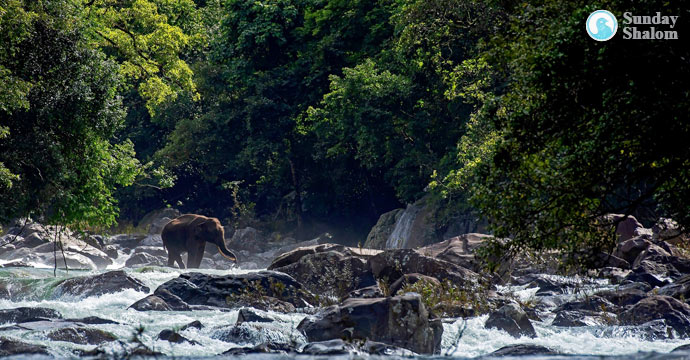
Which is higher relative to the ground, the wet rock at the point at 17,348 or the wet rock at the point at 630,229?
the wet rock at the point at 17,348

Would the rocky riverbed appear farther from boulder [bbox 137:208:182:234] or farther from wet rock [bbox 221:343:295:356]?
boulder [bbox 137:208:182:234]

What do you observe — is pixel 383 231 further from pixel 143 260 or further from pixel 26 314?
pixel 26 314

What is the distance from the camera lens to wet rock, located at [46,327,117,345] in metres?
12.3

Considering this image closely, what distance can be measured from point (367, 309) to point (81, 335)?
4.17m

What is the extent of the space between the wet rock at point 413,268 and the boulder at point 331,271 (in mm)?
333

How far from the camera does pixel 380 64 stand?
3572 centimetres

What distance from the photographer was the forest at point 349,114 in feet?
34.4

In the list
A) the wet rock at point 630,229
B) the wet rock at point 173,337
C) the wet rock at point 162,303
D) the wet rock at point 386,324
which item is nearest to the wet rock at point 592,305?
the wet rock at point 386,324

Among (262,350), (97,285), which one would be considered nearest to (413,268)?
(97,285)

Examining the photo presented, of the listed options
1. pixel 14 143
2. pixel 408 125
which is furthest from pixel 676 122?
pixel 408 125

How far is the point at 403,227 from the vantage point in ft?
110

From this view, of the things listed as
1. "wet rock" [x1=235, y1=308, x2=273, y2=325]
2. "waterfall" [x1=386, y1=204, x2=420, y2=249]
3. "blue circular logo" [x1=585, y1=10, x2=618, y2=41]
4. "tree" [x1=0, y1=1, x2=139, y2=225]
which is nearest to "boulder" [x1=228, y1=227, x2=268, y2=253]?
"waterfall" [x1=386, y1=204, x2=420, y2=249]

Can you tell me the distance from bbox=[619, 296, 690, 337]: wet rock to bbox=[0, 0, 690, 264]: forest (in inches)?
62.6

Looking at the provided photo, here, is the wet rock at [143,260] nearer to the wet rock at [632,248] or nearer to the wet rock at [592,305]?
the wet rock at [632,248]
